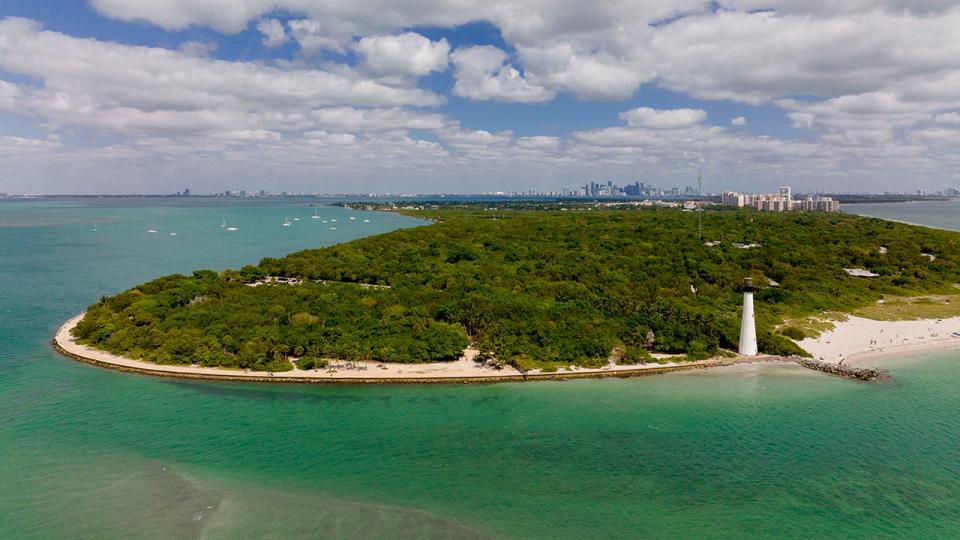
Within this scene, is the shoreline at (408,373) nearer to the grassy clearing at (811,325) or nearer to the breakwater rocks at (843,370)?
the breakwater rocks at (843,370)

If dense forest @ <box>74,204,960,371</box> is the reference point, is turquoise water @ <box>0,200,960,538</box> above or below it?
below

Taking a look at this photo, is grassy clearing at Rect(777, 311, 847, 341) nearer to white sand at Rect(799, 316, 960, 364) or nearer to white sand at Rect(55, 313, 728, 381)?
white sand at Rect(799, 316, 960, 364)

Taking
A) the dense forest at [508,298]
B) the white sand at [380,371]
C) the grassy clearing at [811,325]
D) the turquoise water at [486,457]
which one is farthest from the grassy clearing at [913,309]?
the white sand at [380,371]

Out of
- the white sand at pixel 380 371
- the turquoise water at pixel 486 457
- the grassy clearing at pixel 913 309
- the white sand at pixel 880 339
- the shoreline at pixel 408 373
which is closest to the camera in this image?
the turquoise water at pixel 486 457

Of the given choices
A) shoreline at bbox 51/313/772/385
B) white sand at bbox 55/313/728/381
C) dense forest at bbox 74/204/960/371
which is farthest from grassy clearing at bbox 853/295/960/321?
Result: white sand at bbox 55/313/728/381

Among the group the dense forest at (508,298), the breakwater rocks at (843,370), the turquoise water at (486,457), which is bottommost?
the turquoise water at (486,457)

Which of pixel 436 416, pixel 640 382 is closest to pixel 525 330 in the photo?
pixel 640 382

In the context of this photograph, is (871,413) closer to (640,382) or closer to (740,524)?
(640,382)
